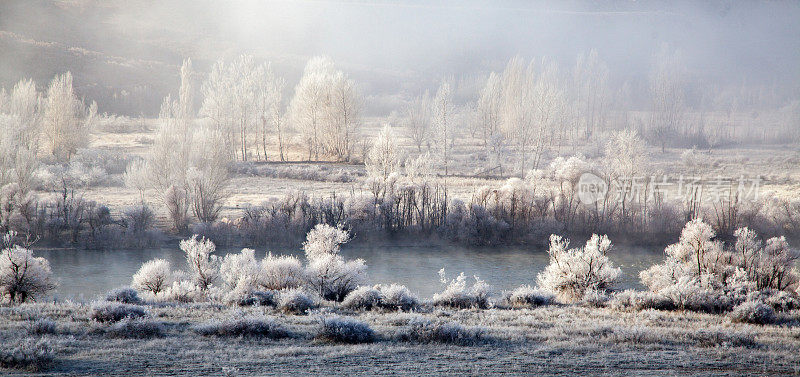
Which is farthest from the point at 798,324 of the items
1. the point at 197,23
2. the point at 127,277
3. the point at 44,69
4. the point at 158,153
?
the point at 197,23

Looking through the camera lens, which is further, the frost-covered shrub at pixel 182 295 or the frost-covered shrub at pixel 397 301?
the frost-covered shrub at pixel 182 295

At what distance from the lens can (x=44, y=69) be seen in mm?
75125

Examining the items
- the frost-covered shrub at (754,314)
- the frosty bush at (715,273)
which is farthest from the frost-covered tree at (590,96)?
the frost-covered shrub at (754,314)

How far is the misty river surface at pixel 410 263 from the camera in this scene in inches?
824

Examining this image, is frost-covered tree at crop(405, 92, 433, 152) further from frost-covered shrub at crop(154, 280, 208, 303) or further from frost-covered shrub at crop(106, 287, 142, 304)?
frost-covered shrub at crop(106, 287, 142, 304)

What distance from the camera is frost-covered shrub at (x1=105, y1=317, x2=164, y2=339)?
31.4 ft

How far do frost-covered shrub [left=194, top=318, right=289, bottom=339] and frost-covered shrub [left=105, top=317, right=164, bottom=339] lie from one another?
742 millimetres

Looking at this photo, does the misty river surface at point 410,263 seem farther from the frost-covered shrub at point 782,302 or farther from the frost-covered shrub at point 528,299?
the frost-covered shrub at point 782,302

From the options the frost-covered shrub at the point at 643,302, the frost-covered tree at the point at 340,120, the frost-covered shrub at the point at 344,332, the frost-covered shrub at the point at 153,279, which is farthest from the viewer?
the frost-covered tree at the point at 340,120

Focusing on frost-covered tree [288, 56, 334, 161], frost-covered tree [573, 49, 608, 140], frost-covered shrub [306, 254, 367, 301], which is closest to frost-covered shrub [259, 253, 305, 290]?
frost-covered shrub [306, 254, 367, 301]

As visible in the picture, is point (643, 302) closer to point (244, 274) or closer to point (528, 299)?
point (528, 299)

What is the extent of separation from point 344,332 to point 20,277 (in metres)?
8.58

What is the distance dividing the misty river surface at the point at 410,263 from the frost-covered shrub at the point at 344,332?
31.5 ft

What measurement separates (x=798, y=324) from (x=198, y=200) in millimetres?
23509
